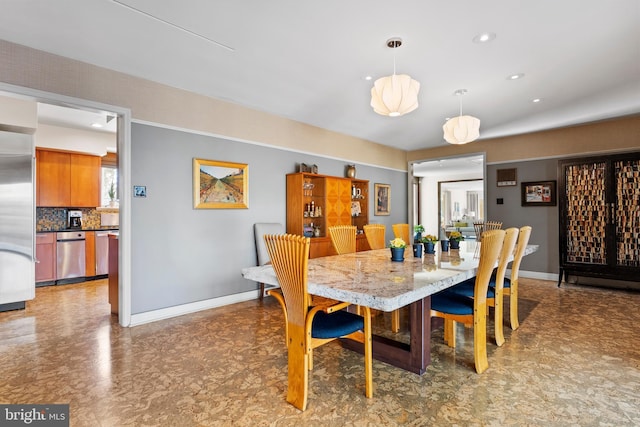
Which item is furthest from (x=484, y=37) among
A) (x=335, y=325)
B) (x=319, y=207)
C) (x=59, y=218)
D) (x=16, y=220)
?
(x=59, y=218)

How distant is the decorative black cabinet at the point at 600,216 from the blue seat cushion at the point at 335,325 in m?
4.59

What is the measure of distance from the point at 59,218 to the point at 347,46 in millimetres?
5938

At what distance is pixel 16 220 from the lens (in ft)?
13.2

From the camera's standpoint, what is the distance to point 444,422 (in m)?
1.81

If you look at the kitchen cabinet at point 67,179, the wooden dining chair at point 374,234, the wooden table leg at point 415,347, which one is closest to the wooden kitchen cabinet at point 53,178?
the kitchen cabinet at point 67,179

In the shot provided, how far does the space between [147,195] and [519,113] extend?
510cm

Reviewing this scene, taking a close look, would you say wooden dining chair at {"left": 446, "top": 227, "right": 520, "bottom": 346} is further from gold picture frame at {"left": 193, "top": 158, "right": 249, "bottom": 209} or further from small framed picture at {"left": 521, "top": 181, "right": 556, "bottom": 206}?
small framed picture at {"left": 521, "top": 181, "right": 556, "bottom": 206}

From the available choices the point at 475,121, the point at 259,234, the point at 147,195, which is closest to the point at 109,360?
the point at 147,195

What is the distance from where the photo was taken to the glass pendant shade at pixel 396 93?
2.60 metres

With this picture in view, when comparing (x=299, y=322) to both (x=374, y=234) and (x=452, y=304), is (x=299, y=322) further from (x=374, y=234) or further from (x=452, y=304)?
(x=374, y=234)

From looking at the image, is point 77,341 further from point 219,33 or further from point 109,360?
point 219,33

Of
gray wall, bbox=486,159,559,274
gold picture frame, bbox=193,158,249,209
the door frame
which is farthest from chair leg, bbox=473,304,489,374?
gray wall, bbox=486,159,559,274

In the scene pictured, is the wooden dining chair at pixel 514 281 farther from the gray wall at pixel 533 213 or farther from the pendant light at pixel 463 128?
the gray wall at pixel 533 213

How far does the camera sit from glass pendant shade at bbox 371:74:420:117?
2600 mm
